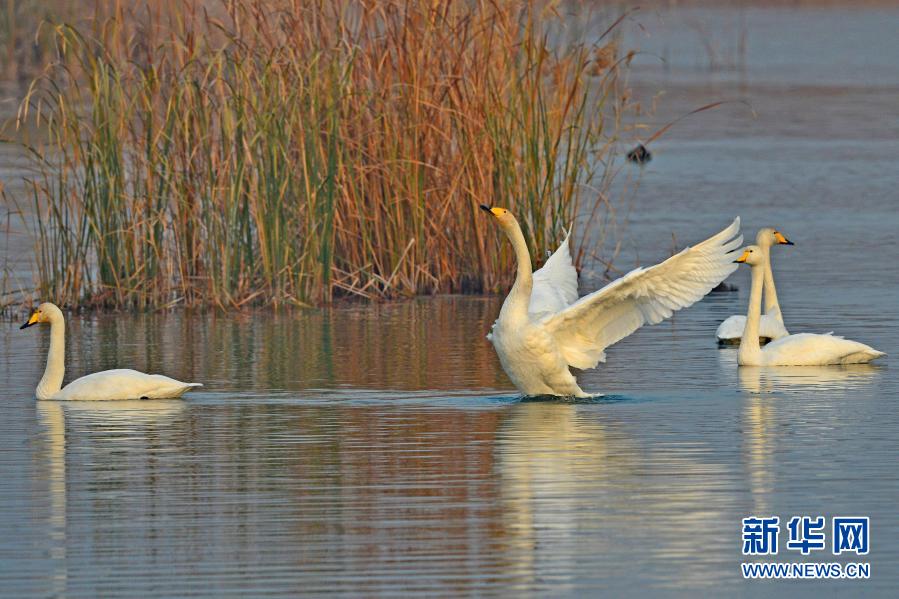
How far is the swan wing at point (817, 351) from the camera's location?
1459cm

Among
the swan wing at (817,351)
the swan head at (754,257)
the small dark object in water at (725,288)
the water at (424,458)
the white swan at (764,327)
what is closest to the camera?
the water at (424,458)

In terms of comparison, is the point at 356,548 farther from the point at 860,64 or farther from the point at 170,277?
the point at 860,64

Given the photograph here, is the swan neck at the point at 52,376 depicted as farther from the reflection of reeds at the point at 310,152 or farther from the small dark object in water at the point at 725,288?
the small dark object in water at the point at 725,288

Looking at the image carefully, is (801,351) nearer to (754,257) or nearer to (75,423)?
(754,257)

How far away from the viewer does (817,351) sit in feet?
48.3

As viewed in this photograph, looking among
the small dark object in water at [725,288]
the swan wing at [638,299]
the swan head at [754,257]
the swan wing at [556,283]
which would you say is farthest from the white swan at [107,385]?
the small dark object in water at [725,288]

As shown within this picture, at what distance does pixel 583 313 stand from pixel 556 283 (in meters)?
1.59

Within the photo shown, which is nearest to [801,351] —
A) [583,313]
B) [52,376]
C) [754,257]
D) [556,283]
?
[754,257]

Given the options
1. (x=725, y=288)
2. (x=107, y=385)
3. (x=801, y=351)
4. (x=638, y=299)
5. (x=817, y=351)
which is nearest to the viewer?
(x=107, y=385)

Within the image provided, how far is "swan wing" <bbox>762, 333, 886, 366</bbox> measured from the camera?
14586 millimetres

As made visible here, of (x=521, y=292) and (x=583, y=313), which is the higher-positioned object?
(x=521, y=292)

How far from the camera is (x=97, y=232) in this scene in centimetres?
1697

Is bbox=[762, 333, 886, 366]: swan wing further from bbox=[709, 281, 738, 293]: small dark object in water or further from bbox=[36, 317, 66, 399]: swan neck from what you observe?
bbox=[709, 281, 738, 293]: small dark object in water

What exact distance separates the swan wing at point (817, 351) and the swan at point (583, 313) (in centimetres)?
154
